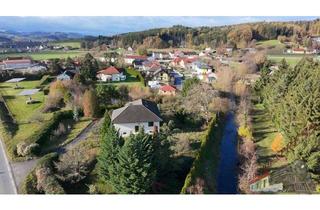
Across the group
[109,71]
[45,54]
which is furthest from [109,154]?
[45,54]

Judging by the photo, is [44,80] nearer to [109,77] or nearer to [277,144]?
[109,77]

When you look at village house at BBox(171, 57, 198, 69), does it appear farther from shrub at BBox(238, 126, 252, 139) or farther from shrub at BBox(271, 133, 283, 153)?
shrub at BBox(271, 133, 283, 153)

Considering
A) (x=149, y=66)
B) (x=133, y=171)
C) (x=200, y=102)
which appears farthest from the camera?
(x=149, y=66)

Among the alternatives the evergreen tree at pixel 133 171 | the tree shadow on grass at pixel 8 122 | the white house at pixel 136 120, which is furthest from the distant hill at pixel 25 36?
the evergreen tree at pixel 133 171

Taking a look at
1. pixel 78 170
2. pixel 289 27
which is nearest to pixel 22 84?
pixel 78 170

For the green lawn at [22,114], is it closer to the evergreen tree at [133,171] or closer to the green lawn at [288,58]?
the evergreen tree at [133,171]

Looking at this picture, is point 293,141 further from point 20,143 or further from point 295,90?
point 20,143
